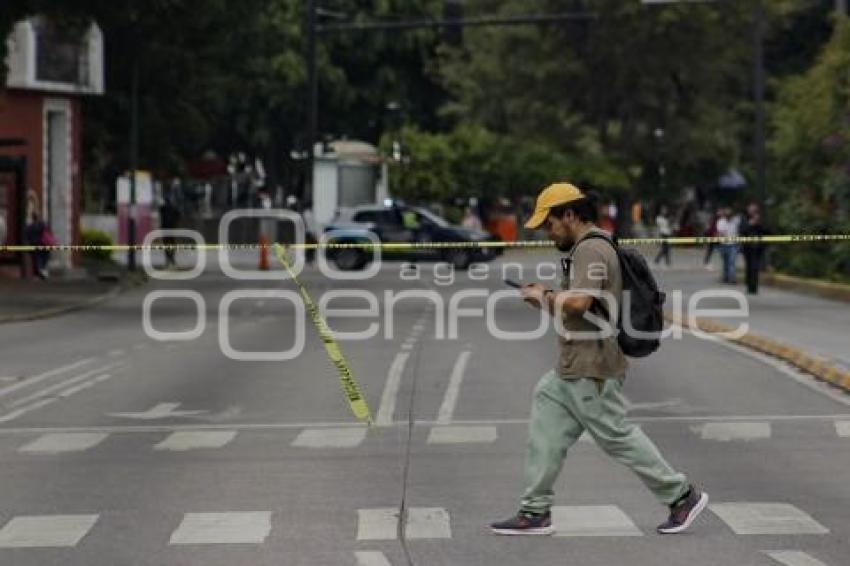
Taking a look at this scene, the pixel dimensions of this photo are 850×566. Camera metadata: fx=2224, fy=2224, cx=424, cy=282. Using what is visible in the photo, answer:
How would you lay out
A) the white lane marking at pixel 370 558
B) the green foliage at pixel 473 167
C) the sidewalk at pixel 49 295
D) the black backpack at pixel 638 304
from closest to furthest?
the white lane marking at pixel 370 558, the black backpack at pixel 638 304, the sidewalk at pixel 49 295, the green foliage at pixel 473 167

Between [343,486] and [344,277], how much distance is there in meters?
36.3

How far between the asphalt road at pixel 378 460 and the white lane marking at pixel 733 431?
0.04 m

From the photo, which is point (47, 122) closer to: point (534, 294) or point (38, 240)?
point (38, 240)

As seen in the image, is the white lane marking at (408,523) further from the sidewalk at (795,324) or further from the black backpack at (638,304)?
the sidewalk at (795,324)

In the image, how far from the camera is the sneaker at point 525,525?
10875 millimetres

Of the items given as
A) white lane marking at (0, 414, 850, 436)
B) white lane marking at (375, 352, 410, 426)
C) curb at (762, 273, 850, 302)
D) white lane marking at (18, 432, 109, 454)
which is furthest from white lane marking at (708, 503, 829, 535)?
curb at (762, 273, 850, 302)

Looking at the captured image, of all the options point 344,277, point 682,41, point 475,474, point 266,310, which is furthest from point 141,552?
point 682,41

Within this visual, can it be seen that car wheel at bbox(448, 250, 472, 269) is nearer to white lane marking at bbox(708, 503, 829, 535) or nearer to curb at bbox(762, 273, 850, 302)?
curb at bbox(762, 273, 850, 302)

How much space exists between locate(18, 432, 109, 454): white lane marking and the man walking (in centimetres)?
503

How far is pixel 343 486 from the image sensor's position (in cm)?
1295

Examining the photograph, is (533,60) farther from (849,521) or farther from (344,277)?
(849,521)

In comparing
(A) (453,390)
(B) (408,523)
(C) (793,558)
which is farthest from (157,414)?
(C) (793,558)

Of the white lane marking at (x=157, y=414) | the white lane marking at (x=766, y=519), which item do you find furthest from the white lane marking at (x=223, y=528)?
the white lane marking at (x=157, y=414)

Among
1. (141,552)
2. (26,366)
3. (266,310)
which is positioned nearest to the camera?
(141,552)
